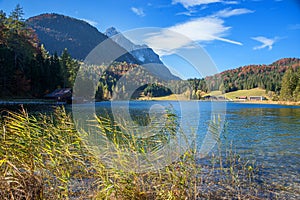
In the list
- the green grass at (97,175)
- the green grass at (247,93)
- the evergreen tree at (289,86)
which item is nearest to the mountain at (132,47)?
the green grass at (97,175)

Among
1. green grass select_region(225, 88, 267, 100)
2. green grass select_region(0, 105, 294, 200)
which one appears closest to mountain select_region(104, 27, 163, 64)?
green grass select_region(0, 105, 294, 200)

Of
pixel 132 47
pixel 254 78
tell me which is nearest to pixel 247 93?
pixel 254 78

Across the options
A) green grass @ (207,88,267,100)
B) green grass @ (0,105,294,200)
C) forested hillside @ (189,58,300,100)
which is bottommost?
green grass @ (0,105,294,200)

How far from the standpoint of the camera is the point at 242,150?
12781 mm

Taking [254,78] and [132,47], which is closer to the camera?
[132,47]

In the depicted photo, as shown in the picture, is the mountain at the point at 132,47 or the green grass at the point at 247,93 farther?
the green grass at the point at 247,93

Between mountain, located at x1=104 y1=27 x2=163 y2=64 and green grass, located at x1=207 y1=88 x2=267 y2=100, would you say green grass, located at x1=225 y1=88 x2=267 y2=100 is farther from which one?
mountain, located at x1=104 y1=27 x2=163 y2=64

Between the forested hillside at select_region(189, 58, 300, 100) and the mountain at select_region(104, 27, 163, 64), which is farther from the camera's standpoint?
the forested hillside at select_region(189, 58, 300, 100)

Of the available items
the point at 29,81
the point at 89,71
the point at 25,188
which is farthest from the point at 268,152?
the point at 89,71

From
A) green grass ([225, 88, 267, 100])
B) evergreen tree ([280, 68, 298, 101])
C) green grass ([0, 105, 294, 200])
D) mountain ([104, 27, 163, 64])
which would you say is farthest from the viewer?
green grass ([225, 88, 267, 100])

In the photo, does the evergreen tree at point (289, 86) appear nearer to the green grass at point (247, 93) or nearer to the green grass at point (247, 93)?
the green grass at point (247, 93)

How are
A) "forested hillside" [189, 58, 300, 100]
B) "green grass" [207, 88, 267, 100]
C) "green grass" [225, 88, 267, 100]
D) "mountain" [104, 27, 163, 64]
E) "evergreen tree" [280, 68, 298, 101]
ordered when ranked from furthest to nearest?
"green grass" [225, 88, 267, 100] → "green grass" [207, 88, 267, 100] → "forested hillside" [189, 58, 300, 100] → "evergreen tree" [280, 68, 298, 101] → "mountain" [104, 27, 163, 64]

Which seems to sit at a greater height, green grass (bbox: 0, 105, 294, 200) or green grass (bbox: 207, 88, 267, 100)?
green grass (bbox: 207, 88, 267, 100)

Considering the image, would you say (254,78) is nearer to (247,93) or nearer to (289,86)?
(247,93)
